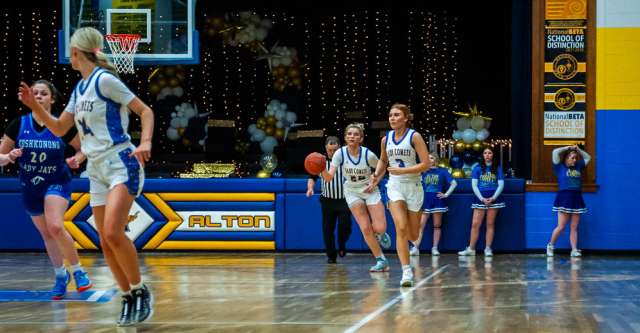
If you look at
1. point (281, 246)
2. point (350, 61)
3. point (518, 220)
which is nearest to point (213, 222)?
point (281, 246)

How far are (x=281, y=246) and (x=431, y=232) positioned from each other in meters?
2.25

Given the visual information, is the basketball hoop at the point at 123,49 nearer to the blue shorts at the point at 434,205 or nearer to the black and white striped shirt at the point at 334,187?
the black and white striped shirt at the point at 334,187

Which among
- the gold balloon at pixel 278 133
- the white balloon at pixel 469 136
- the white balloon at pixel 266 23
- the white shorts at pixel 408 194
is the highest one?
the white balloon at pixel 266 23

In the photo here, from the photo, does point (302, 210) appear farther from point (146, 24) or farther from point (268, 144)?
point (268, 144)

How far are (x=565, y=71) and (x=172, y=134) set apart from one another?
405 inches

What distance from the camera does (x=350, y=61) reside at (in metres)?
22.0

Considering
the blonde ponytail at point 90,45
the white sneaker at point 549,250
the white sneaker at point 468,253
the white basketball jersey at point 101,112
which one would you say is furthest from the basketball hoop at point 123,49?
the white basketball jersey at point 101,112

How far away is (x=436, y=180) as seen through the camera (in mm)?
14711

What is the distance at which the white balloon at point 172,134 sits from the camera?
2223cm

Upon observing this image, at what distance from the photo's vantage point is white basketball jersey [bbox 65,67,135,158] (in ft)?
21.5

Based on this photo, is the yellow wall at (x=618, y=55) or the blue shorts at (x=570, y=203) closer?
the blue shorts at (x=570, y=203)

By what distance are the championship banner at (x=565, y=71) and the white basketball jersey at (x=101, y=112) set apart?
928cm

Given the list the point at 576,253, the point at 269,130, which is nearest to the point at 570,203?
the point at 576,253

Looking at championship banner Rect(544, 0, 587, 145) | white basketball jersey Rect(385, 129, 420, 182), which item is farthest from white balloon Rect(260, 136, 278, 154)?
white basketball jersey Rect(385, 129, 420, 182)
